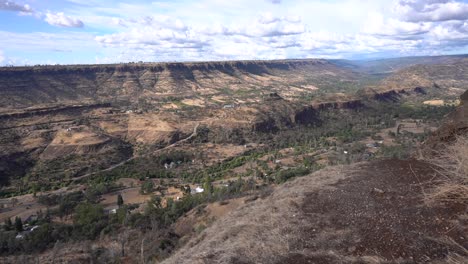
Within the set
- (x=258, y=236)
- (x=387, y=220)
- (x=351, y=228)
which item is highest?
(x=387, y=220)

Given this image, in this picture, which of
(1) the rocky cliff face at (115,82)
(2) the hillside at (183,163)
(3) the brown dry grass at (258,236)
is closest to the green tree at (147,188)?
(2) the hillside at (183,163)

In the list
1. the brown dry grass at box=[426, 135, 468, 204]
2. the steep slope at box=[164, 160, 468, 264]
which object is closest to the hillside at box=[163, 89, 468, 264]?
the steep slope at box=[164, 160, 468, 264]

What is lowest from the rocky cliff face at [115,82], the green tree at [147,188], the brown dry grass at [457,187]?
the green tree at [147,188]

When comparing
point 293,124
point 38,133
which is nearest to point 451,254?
point 38,133

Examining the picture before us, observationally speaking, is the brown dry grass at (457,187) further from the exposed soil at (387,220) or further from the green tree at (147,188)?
the green tree at (147,188)

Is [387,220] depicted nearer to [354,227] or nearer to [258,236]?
[354,227]

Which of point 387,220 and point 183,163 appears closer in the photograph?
point 387,220

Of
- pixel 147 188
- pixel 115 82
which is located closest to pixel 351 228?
pixel 147 188

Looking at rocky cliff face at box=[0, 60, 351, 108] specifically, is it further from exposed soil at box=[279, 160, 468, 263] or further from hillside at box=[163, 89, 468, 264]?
exposed soil at box=[279, 160, 468, 263]

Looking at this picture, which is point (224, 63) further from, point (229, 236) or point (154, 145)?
point (229, 236)
